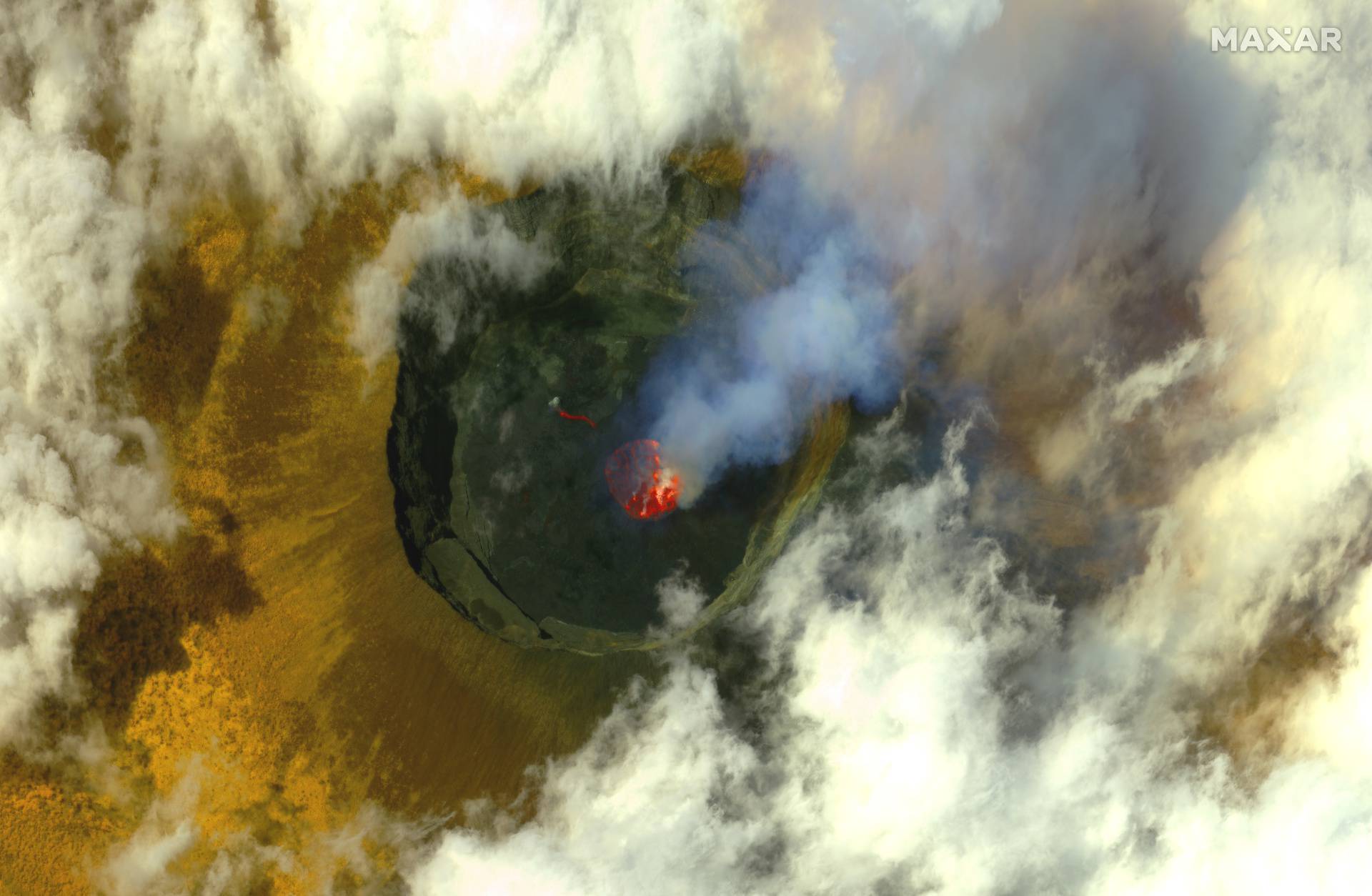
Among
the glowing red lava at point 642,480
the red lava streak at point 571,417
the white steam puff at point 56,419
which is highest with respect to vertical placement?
the white steam puff at point 56,419

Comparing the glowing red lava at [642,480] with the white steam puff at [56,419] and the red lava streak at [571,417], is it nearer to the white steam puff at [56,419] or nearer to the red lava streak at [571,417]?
the red lava streak at [571,417]

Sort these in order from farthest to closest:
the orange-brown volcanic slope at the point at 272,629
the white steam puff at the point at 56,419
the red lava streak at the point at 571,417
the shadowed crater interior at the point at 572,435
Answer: the red lava streak at the point at 571,417
the shadowed crater interior at the point at 572,435
the orange-brown volcanic slope at the point at 272,629
the white steam puff at the point at 56,419

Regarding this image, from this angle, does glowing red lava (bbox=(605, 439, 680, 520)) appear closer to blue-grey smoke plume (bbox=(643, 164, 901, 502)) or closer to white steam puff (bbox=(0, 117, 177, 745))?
blue-grey smoke plume (bbox=(643, 164, 901, 502))

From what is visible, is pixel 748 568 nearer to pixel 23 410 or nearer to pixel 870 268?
pixel 870 268

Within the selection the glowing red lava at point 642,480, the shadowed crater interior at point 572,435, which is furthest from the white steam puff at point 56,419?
the glowing red lava at point 642,480

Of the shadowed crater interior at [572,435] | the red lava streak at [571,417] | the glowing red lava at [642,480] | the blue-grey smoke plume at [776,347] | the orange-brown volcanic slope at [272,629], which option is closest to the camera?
the orange-brown volcanic slope at [272,629]

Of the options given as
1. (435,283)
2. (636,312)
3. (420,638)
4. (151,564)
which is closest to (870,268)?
(636,312)
